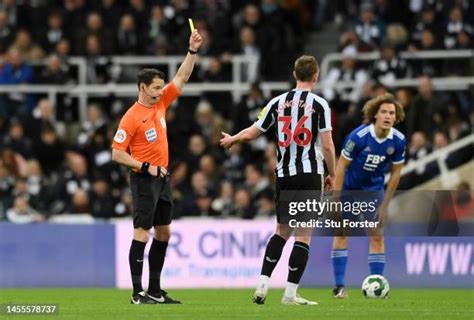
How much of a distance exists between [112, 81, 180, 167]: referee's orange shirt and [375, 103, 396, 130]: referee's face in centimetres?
254

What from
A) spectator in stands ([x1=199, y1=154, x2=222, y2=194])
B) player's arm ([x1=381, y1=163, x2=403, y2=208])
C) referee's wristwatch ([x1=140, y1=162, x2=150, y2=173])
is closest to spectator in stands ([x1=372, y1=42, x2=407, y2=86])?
spectator in stands ([x1=199, y1=154, x2=222, y2=194])

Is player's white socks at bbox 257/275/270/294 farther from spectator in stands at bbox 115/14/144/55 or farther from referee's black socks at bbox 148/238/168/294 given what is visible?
spectator in stands at bbox 115/14/144/55

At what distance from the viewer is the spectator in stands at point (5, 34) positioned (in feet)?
81.5

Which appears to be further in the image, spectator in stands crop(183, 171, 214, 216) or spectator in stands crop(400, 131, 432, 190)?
spectator in stands crop(183, 171, 214, 216)

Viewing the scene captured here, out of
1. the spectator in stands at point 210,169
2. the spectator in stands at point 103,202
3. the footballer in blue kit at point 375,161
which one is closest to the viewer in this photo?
the footballer in blue kit at point 375,161

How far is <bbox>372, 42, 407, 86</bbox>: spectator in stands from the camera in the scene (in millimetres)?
22094

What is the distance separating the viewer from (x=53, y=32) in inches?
977

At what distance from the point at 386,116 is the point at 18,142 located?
9.87 metres

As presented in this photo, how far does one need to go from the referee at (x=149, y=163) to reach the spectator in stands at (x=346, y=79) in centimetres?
858

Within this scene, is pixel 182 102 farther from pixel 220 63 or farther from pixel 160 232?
pixel 160 232

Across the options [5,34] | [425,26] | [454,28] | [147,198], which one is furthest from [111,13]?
[147,198]

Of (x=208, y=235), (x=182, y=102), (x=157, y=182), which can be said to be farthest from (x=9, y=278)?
(x=157, y=182)

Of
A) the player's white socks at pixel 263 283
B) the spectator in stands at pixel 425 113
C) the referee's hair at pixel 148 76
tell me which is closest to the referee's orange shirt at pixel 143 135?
the referee's hair at pixel 148 76

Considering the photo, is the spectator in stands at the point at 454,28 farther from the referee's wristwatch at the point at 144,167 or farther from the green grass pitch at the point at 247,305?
the referee's wristwatch at the point at 144,167
